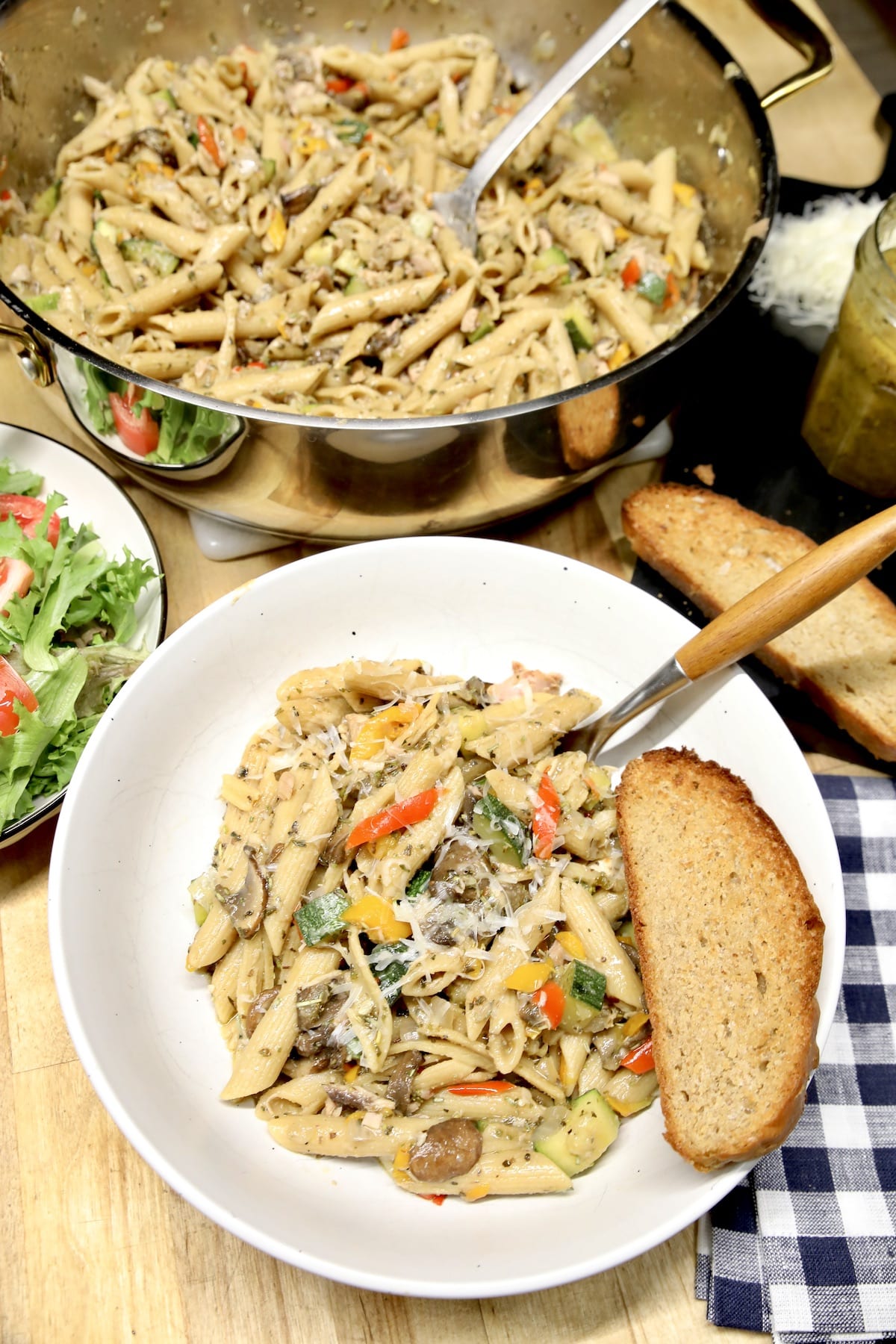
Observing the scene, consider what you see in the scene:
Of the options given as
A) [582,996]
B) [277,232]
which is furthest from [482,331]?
[582,996]

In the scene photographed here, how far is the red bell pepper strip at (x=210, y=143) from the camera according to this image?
2.79 meters

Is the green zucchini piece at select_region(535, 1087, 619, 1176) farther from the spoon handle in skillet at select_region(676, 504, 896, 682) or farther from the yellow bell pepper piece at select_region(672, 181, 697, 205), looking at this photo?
the yellow bell pepper piece at select_region(672, 181, 697, 205)

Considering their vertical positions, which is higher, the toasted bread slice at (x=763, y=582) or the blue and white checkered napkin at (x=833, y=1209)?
the toasted bread slice at (x=763, y=582)

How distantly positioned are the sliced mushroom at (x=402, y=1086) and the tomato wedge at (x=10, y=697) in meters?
→ 1.01

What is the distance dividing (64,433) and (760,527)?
72.4 inches

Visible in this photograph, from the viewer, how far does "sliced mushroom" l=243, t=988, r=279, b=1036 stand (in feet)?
5.89

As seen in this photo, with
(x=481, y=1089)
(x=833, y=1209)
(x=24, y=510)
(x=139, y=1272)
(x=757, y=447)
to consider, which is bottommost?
(x=139, y=1272)

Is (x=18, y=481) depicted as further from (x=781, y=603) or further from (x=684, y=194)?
(x=684, y=194)

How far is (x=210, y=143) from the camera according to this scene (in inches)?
110

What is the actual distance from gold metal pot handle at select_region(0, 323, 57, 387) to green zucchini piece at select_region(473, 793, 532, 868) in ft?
4.19

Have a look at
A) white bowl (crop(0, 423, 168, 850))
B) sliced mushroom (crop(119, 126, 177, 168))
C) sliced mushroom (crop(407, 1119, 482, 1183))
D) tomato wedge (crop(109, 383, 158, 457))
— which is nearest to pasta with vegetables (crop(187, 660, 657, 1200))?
sliced mushroom (crop(407, 1119, 482, 1183))

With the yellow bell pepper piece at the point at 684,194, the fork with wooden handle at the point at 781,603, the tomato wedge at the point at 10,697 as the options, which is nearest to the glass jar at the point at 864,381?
the yellow bell pepper piece at the point at 684,194

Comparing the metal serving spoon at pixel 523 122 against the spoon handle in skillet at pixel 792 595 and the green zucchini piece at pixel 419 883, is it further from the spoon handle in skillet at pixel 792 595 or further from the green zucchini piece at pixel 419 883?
the green zucchini piece at pixel 419 883

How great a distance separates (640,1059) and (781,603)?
33.1 inches
